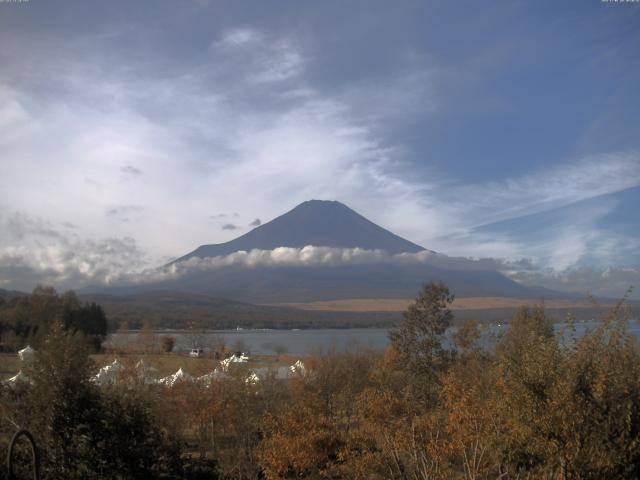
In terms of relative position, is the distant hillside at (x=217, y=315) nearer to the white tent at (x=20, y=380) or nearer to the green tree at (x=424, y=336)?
the green tree at (x=424, y=336)

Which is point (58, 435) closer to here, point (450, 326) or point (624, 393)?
point (624, 393)

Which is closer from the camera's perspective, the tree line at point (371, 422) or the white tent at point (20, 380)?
the tree line at point (371, 422)

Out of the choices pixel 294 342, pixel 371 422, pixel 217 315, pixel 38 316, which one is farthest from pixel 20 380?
pixel 217 315

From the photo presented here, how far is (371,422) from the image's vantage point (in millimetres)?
11734

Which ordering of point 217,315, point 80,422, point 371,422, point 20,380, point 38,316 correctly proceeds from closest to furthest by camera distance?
point 80,422, point 371,422, point 20,380, point 38,316, point 217,315

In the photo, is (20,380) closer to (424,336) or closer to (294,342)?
(424,336)

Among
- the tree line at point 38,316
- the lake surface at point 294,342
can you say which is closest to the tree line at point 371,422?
the lake surface at point 294,342

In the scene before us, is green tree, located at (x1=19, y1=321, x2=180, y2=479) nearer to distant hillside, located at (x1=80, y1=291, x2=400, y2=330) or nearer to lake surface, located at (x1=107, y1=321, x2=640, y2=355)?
lake surface, located at (x1=107, y1=321, x2=640, y2=355)

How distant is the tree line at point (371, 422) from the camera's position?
7.65 meters

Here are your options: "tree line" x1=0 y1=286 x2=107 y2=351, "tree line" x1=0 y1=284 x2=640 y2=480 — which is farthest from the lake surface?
"tree line" x1=0 y1=286 x2=107 y2=351

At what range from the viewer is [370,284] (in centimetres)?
17375

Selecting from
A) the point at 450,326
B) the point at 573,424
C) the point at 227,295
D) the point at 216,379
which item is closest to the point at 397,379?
the point at 450,326

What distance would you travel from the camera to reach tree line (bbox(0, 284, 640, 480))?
765 centimetres

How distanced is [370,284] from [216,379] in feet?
513
